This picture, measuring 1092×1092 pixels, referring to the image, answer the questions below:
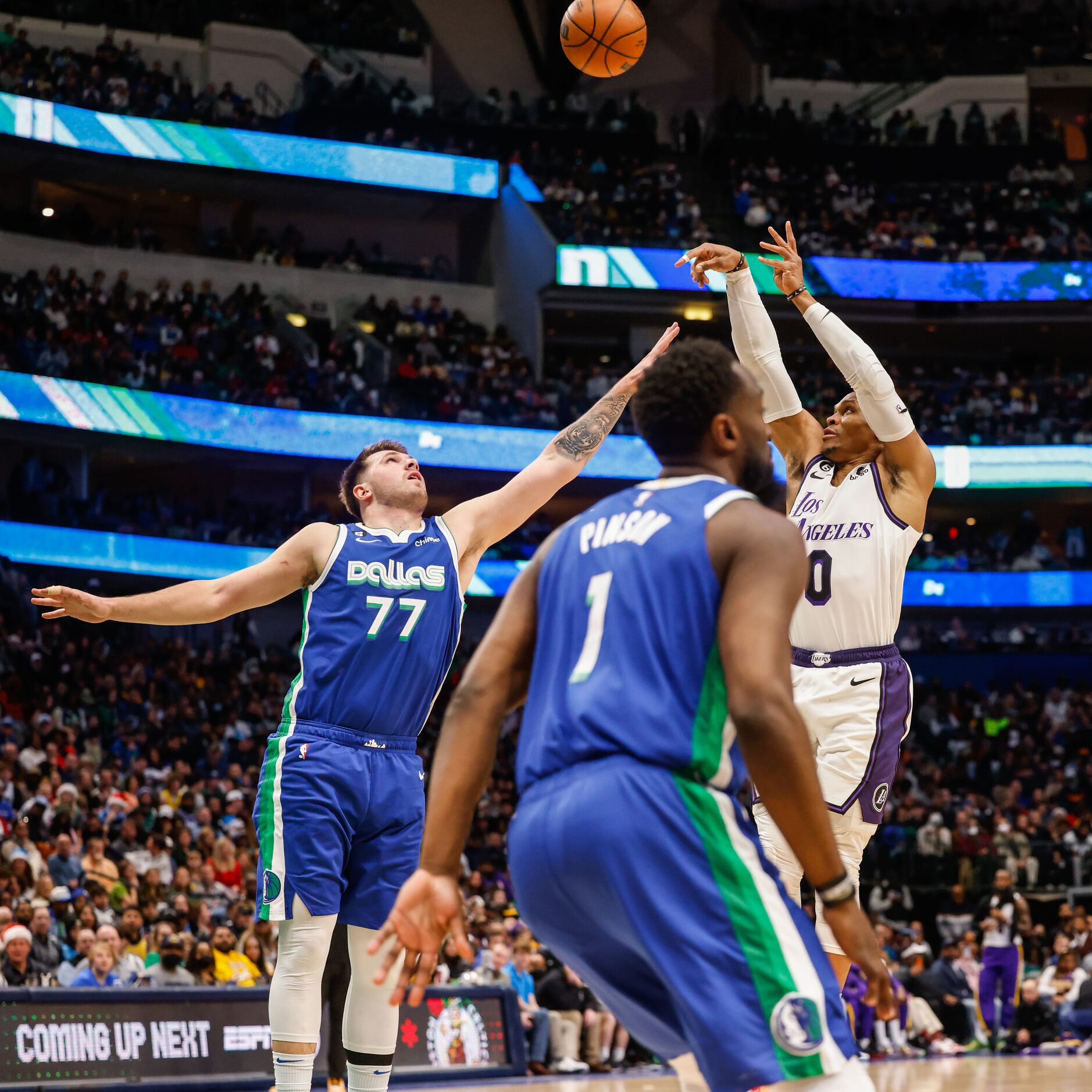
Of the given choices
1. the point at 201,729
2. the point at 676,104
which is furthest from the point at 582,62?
the point at 676,104

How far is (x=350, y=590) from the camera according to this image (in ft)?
20.2

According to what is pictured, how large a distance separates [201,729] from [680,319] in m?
18.7

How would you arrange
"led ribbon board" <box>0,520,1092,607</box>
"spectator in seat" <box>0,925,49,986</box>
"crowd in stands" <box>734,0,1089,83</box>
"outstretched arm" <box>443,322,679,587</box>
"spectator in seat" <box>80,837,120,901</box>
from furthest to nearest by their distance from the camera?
"crowd in stands" <box>734,0,1089,83</box>, "led ribbon board" <box>0,520,1092,607</box>, "spectator in seat" <box>80,837,120,901</box>, "spectator in seat" <box>0,925,49,986</box>, "outstretched arm" <box>443,322,679,587</box>

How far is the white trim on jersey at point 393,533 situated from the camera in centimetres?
Answer: 637

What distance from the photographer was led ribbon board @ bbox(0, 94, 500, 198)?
3100 centimetres

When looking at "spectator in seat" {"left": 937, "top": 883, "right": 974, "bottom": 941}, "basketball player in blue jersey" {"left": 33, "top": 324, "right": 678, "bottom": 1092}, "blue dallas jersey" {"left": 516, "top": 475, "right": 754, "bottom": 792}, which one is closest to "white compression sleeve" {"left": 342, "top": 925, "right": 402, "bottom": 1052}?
"basketball player in blue jersey" {"left": 33, "top": 324, "right": 678, "bottom": 1092}

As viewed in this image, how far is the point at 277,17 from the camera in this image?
1528 inches

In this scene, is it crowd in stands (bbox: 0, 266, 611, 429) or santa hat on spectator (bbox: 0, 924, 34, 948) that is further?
crowd in stands (bbox: 0, 266, 611, 429)

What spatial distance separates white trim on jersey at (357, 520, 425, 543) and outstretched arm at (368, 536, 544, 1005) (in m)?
2.84

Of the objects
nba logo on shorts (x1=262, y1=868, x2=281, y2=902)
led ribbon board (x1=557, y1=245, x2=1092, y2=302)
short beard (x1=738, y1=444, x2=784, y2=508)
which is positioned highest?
led ribbon board (x1=557, y1=245, x2=1092, y2=302)

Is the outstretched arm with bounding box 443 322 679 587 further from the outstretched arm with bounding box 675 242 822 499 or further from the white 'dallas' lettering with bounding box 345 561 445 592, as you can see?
the outstretched arm with bounding box 675 242 822 499

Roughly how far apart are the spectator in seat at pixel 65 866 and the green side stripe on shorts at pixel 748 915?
1377cm

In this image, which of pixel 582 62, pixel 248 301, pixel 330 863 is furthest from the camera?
pixel 248 301

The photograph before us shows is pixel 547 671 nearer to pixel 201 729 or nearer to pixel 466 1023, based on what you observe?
pixel 466 1023
